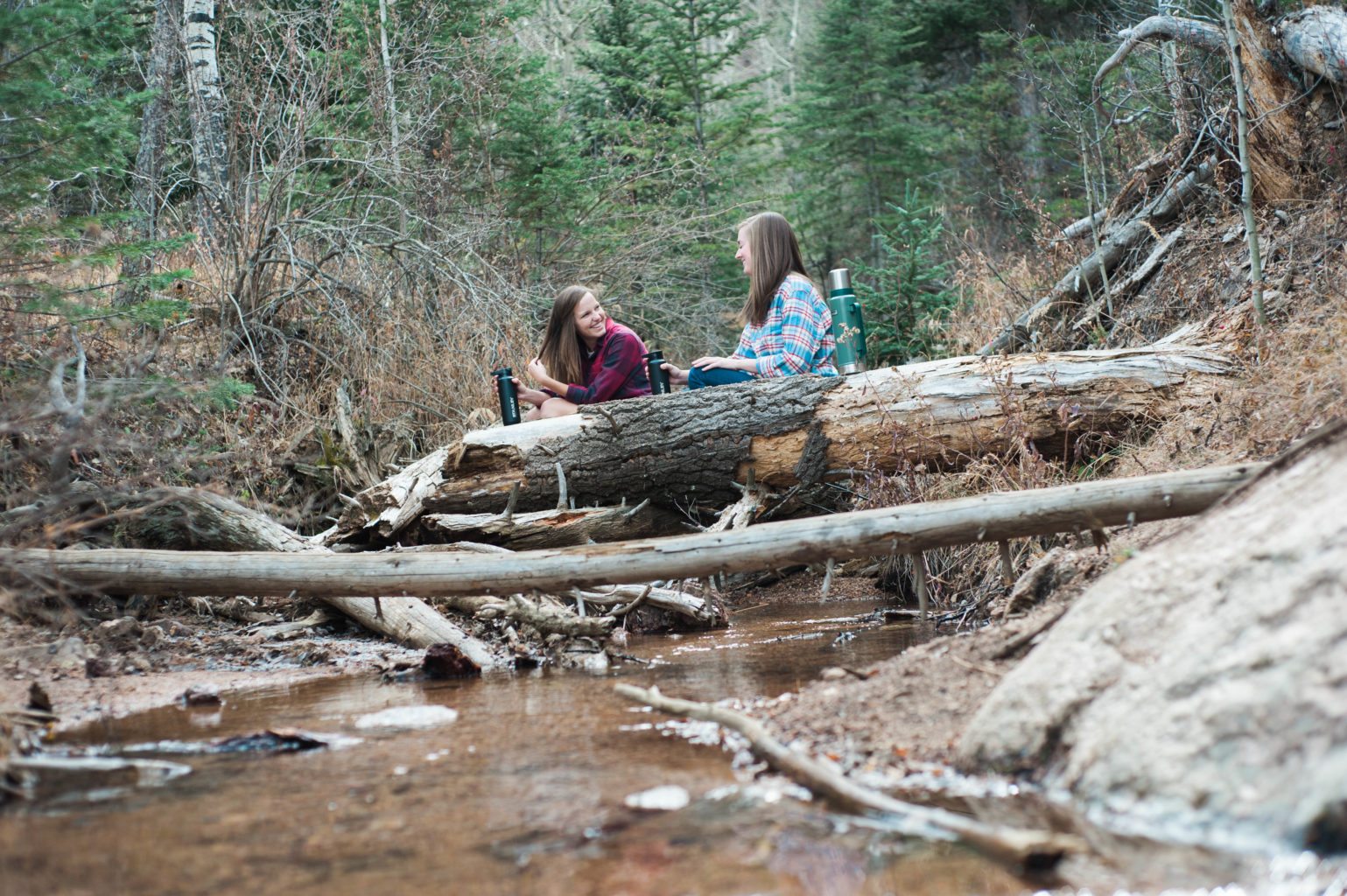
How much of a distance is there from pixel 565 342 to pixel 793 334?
5.71 ft

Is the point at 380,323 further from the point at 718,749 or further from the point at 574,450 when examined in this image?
the point at 718,749

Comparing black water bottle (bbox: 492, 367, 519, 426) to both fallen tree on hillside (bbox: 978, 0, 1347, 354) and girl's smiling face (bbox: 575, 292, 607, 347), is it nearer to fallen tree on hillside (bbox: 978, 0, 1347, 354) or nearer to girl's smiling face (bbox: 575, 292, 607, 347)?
girl's smiling face (bbox: 575, 292, 607, 347)

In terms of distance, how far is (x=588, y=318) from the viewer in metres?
7.91

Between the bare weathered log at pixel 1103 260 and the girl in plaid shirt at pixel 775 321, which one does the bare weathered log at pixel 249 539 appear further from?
the bare weathered log at pixel 1103 260

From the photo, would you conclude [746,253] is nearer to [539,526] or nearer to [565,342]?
[565,342]

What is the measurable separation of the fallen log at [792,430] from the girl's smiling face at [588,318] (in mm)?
1146

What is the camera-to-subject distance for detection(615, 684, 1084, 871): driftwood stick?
2246 mm

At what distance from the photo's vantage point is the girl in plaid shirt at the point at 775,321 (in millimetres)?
7426

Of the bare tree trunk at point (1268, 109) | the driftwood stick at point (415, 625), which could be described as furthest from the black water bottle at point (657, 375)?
the bare tree trunk at point (1268, 109)

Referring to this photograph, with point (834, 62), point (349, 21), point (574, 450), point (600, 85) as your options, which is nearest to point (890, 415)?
point (574, 450)

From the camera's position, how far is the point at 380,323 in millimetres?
9195

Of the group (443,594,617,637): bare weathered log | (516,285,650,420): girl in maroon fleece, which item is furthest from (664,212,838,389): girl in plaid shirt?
(443,594,617,637): bare weathered log

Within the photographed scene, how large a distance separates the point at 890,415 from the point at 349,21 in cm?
914

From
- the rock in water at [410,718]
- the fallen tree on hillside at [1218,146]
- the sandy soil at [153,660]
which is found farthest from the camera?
the fallen tree on hillside at [1218,146]
